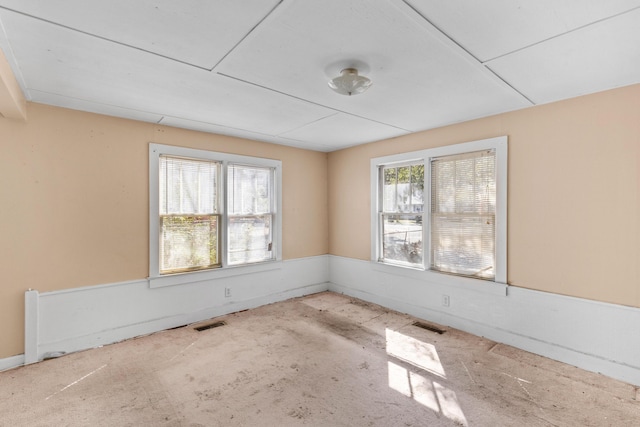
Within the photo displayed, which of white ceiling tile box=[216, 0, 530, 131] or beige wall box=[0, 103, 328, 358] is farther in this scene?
beige wall box=[0, 103, 328, 358]

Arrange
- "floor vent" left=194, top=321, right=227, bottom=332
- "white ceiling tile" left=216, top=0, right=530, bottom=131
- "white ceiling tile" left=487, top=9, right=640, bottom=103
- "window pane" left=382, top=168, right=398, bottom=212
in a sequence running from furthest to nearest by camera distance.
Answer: "window pane" left=382, top=168, right=398, bottom=212
"floor vent" left=194, top=321, right=227, bottom=332
"white ceiling tile" left=487, top=9, right=640, bottom=103
"white ceiling tile" left=216, top=0, right=530, bottom=131

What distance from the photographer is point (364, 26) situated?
1.64m

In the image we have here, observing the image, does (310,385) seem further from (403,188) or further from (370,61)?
(403,188)

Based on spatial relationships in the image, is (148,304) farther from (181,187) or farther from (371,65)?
(371,65)

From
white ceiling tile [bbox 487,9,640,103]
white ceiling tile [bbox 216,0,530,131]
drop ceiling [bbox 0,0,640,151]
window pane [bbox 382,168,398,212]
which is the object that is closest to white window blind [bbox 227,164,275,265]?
drop ceiling [bbox 0,0,640,151]

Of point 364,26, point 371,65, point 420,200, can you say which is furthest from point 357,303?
point 364,26

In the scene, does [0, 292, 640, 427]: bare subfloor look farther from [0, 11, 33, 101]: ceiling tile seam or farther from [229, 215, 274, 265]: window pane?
[0, 11, 33, 101]: ceiling tile seam

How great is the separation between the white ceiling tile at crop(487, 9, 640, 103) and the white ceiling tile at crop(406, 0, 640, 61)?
0.12 m

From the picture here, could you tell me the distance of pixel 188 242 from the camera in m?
3.79

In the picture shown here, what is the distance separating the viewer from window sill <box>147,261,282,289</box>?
3498 mm

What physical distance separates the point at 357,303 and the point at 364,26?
3790mm

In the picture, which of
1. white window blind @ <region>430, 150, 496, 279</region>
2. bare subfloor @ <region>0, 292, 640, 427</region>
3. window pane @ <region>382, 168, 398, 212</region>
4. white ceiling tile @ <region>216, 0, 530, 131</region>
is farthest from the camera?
window pane @ <region>382, 168, 398, 212</region>

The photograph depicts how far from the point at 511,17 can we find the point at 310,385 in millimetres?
2835

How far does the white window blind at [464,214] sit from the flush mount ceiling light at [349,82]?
1.94 m
